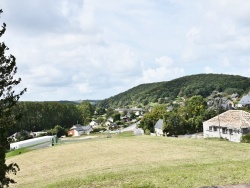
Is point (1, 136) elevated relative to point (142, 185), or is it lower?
elevated

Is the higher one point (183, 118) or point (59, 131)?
point (183, 118)

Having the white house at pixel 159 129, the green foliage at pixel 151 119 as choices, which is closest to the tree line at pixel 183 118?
the green foliage at pixel 151 119

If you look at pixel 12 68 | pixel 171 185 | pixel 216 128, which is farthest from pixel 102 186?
pixel 216 128

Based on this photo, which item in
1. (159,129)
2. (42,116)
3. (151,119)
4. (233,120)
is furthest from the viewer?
(42,116)

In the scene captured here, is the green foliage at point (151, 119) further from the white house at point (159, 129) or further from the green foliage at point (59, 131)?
the green foliage at point (59, 131)

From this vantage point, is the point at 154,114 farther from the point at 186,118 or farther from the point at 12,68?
the point at 12,68

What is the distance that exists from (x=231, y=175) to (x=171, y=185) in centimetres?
439

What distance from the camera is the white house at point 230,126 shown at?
66.1 metres

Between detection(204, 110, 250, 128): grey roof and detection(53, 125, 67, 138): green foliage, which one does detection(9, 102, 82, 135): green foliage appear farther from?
detection(204, 110, 250, 128): grey roof

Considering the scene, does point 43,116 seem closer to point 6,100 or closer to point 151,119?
point 151,119

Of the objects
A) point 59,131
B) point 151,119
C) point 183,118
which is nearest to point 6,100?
point 183,118

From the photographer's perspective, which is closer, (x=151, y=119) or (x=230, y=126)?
(x=230, y=126)

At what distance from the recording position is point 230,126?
2736 inches

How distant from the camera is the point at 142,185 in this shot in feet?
68.2
